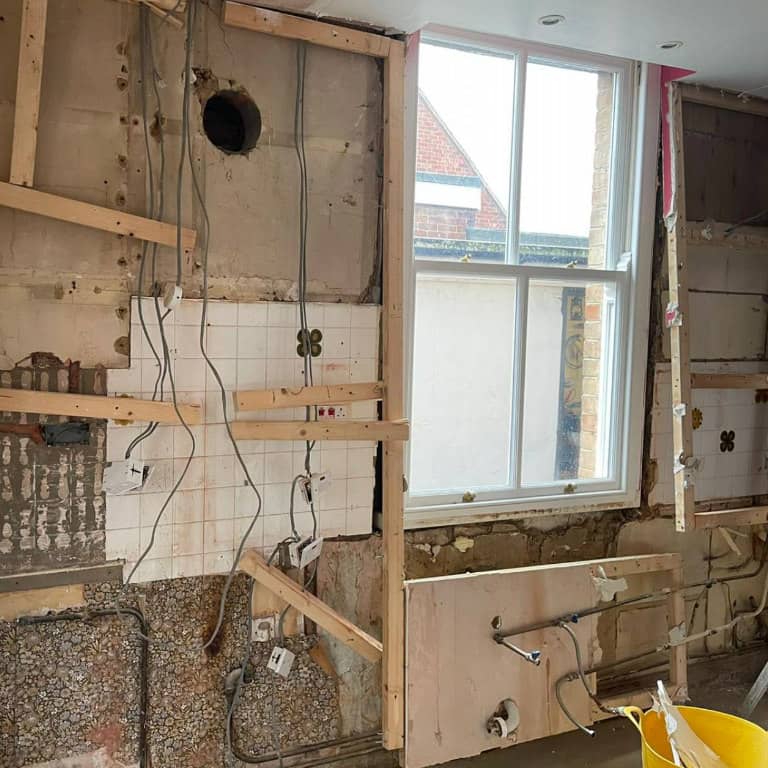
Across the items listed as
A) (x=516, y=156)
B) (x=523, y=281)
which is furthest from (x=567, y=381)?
(x=516, y=156)

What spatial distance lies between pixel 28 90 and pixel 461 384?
1.84 m

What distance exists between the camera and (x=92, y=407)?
2172 mm

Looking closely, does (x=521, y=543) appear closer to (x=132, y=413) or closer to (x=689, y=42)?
(x=132, y=413)

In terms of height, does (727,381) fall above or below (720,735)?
above

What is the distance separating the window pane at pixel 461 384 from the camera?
2.91 meters

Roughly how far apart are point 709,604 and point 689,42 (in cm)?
255

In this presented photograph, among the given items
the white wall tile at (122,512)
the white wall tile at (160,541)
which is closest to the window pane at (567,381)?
the white wall tile at (160,541)

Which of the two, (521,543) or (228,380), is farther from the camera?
(521,543)

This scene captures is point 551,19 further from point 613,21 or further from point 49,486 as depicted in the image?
point 49,486

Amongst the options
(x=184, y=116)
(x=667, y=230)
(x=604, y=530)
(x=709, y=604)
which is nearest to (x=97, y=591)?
(x=184, y=116)

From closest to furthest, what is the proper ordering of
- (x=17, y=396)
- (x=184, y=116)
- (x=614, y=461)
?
A: (x=17, y=396)
(x=184, y=116)
(x=614, y=461)

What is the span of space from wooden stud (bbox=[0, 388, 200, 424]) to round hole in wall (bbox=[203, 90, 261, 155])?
34.8 inches

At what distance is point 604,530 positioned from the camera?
3.28 meters

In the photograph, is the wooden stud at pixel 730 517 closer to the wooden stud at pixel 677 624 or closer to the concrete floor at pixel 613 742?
the wooden stud at pixel 677 624
